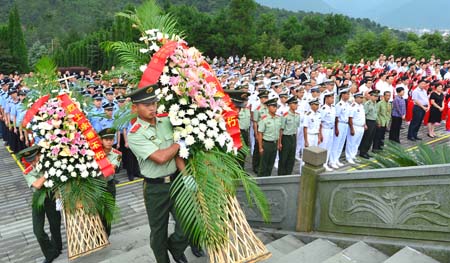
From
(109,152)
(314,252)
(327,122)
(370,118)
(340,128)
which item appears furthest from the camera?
(370,118)

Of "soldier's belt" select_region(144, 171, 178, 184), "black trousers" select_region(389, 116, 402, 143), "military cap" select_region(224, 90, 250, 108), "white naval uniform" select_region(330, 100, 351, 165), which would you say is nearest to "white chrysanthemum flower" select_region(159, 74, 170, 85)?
"military cap" select_region(224, 90, 250, 108)

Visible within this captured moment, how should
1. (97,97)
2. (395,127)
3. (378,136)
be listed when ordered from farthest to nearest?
(395,127) → (378,136) → (97,97)

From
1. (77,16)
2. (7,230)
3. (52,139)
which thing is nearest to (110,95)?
(7,230)

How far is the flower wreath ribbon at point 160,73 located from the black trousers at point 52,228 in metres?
2.14

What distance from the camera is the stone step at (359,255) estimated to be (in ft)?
11.3

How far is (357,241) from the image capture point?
12.4ft

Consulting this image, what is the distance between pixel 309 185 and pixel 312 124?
14.3 ft

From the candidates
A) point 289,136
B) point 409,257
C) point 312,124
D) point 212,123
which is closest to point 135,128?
point 212,123

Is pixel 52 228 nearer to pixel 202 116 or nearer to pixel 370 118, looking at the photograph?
pixel 202 116

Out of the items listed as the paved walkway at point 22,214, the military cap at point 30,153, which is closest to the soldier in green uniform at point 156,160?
the military cap at point 30,153

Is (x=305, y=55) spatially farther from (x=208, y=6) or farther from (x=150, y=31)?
(x=150, y=31)

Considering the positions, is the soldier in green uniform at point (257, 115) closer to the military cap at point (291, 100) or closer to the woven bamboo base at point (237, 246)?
the military cap at point (291, 100)

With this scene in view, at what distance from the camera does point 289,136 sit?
25.6 ft

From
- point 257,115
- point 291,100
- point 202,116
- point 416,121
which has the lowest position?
point 416,121
